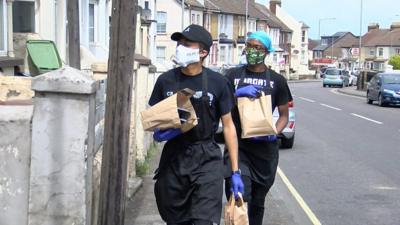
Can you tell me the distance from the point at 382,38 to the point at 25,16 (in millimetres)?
100022

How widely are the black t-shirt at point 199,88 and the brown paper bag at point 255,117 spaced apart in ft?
2.07

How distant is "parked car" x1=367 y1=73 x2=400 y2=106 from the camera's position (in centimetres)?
2939

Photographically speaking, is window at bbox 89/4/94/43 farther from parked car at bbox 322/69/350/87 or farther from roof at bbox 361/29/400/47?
roof at bbox 361/29/400/47

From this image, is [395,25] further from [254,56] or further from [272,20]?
[254,56]

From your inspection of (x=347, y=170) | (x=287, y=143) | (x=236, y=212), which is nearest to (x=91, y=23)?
(x=287, y=143)

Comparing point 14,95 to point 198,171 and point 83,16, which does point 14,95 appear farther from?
point 83,16

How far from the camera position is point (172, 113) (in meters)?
4.41

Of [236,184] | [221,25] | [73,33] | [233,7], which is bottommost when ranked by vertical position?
[236,184]

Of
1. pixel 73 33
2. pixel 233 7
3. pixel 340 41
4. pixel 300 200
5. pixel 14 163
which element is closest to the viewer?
pixel 14 163

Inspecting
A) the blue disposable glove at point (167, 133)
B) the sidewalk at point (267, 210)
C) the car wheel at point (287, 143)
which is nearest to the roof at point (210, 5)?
the car wheel at point (287, 143)

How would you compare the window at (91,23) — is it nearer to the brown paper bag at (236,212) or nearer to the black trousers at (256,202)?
the black trousers at (256,202)

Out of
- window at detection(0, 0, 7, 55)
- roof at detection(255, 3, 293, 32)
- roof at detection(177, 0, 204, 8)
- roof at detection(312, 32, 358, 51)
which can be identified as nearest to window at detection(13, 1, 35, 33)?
window at detection(0, 0, 7, 55)

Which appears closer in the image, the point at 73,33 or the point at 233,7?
the point at 73,33

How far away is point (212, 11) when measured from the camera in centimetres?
6550
